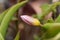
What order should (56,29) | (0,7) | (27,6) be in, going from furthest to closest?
(0,7)
(27,6)
(56,29)

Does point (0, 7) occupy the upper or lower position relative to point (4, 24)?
upper

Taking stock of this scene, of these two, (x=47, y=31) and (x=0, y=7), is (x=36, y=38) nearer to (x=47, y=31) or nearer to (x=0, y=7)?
(x=47, y=31)

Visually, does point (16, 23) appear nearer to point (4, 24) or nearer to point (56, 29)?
point (4, 24)

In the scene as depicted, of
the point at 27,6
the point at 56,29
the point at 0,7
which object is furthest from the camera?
the point at 0,7

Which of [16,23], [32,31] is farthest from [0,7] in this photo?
[32,31]

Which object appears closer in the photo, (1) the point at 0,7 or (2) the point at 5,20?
(2) the point at 5,20

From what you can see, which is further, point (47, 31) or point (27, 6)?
point (27, 6)

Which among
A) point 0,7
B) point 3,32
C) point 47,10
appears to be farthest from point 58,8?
point 0,7

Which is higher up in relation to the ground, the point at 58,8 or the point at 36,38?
the point at 58,8
